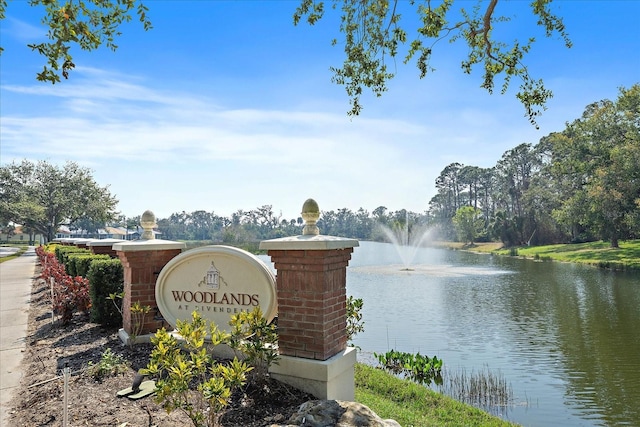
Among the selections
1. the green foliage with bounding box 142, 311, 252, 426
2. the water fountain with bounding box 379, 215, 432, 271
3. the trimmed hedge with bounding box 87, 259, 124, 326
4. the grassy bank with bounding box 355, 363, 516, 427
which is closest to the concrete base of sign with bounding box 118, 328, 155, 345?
the trimmed hedge with bounding box 87, 259, 124, 326

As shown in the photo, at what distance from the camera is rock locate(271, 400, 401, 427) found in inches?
123

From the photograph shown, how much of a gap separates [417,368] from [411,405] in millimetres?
2332

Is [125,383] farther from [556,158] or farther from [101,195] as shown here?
[556,158]

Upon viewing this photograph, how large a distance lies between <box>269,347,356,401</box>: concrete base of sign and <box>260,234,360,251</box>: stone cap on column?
1022 mm

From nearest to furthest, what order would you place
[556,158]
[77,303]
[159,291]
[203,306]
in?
[203,306] → [159,291] → [77,303] → [556,158]

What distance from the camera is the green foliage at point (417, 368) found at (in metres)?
7.89

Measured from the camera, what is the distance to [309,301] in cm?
405

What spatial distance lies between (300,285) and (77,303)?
5.25 m

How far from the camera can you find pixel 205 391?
3188 mm

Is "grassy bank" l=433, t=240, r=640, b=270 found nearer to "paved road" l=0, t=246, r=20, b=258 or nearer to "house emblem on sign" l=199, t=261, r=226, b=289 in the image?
"house emblem on sign" l=199, t=261, r=226, b=289

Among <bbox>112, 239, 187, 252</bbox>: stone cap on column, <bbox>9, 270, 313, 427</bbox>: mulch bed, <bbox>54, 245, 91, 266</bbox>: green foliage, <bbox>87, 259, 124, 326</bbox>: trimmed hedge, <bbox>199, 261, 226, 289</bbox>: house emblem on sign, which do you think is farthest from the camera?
<bbox>54, 245, 91, 266</bbox>: green foliage

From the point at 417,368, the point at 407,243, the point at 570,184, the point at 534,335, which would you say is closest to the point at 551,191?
the point at 570,184

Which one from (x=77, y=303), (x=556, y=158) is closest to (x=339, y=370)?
(x=77, y=303)

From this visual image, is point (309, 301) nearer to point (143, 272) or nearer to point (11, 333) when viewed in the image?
point (143, 272)
